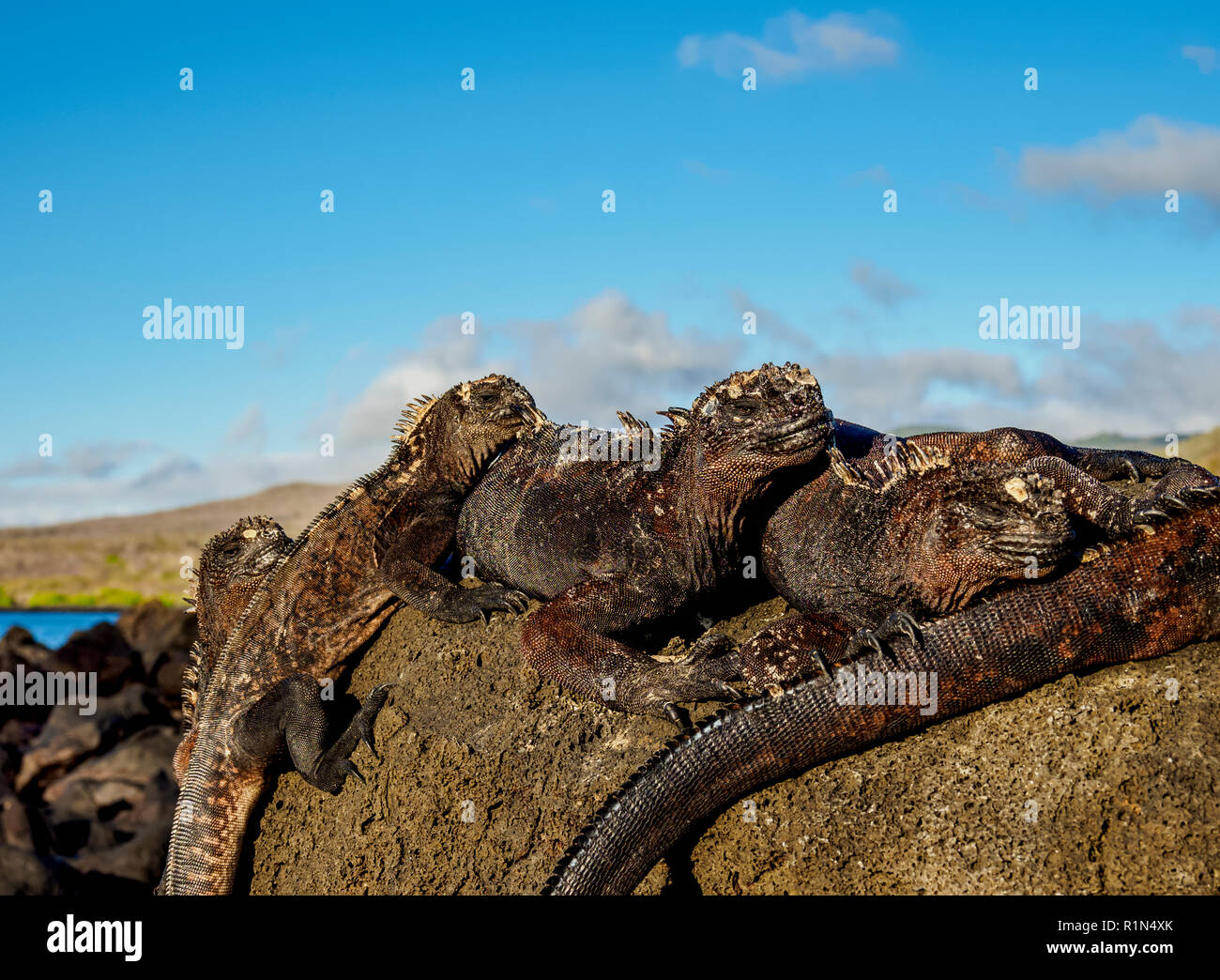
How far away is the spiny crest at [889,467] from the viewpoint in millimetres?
5039

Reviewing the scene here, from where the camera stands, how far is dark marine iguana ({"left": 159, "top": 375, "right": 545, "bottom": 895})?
6301 mm

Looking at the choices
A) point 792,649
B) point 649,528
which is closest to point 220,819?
point 649,528

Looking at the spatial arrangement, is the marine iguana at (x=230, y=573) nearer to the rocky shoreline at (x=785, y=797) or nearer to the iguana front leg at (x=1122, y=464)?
the rocky shoreline at (x=785, y=797)

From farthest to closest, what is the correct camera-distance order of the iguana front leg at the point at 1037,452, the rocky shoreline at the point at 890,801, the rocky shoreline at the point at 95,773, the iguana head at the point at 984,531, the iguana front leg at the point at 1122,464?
the rocky shoreline at the point at 95,773, the iguana front leg at the point at 1122,464, the iguana front leg at the point at 1037,452, the iguana head at the point at 984,531, the rocky shoreline at the point at 890,801

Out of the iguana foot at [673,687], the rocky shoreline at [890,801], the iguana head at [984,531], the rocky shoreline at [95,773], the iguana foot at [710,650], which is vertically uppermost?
the iguana head at [984,531]

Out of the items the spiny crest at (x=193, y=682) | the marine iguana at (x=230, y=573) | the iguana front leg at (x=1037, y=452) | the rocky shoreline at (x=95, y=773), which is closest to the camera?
the iguana front leg at (x=1037, y=452)

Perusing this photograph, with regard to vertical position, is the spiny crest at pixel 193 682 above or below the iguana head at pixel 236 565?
below

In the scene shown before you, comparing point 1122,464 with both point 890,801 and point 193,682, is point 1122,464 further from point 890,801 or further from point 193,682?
point 193,682

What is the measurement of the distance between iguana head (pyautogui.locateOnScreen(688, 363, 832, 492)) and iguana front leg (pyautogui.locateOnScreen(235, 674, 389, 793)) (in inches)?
83.8

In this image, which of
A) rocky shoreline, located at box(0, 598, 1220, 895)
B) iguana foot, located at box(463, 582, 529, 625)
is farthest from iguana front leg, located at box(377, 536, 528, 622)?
rocky shoreline, located at box(0, 598, 1220, 895)

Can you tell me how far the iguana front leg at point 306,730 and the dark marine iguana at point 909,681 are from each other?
177 centimetres

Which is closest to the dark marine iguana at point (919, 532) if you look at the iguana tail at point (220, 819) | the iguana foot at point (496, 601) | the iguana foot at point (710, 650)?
the iguana foot at point (710, 650)

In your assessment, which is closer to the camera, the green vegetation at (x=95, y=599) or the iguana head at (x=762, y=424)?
the iguana head at (x=762, y=424)

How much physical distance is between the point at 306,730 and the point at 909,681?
10.3ft
